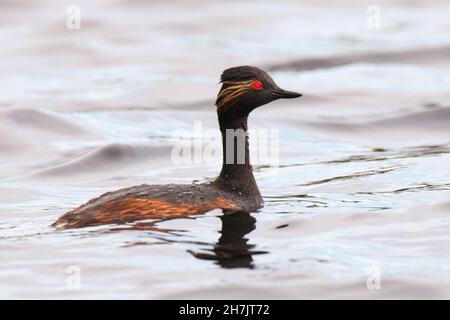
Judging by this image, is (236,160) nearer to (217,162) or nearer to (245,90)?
(245,90)

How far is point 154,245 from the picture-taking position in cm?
1133

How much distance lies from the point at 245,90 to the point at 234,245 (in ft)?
6.37

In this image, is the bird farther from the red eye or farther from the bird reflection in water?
the bird reflection in water

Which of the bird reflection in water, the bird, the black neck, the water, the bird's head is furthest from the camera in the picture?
the black neck

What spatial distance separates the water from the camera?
10648mm

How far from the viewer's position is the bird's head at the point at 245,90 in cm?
1269

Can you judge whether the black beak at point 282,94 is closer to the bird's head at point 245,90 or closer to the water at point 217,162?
the bird's head at point 245,90

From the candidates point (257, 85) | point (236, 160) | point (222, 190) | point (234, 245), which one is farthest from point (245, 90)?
point (234, 245)

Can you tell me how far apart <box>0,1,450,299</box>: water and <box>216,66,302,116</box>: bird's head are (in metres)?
1.18

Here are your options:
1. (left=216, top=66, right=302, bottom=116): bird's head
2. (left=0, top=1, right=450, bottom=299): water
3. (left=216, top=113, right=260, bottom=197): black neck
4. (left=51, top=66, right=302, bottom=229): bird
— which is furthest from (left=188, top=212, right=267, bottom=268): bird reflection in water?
(left=216, top=66, right=302, bottom=116): bird's head

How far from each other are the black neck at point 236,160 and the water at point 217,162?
0.40 meters

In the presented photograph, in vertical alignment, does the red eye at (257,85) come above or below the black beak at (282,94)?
above

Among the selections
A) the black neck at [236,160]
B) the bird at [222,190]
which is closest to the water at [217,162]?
the bird at [222,190]
